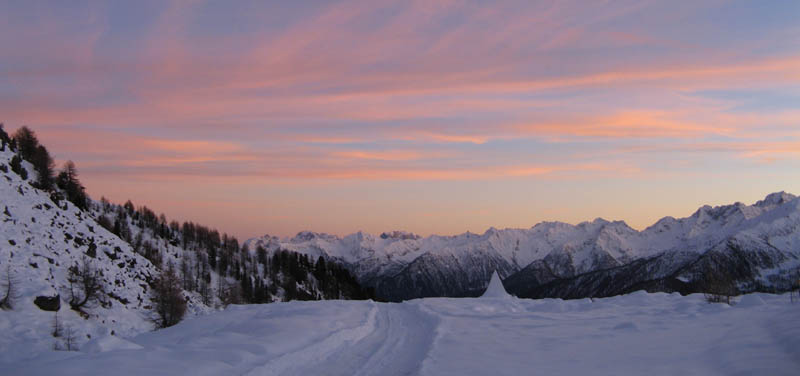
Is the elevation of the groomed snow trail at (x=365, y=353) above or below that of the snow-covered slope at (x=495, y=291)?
above

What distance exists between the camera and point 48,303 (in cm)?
5331

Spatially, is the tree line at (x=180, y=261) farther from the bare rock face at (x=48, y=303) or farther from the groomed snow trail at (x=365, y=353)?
the groomed snow trail at (x=365, y=353)

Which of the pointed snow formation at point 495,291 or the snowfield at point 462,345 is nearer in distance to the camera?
the snowfield at point 462,345

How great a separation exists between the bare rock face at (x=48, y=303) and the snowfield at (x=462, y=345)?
2890 cm

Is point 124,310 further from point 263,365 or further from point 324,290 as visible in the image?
point 324,290

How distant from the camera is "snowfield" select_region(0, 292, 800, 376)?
1828cm

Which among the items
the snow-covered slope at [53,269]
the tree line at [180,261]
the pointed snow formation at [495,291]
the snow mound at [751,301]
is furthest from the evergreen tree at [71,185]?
the snow mound at [751,301]

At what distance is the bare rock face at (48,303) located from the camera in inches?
2072

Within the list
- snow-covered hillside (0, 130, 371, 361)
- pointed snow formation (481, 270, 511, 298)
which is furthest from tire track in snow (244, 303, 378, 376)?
pointed snow formation (481, 270, 511, 298)

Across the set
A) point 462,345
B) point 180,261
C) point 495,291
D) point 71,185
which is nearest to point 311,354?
point 462,345

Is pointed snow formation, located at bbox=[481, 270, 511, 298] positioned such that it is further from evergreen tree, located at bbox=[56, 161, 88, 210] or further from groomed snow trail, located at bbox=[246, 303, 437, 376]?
evergreen tree, located at bbox=[56, 161, 88, 210]

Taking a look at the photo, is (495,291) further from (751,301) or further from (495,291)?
(751,301)

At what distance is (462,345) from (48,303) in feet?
156

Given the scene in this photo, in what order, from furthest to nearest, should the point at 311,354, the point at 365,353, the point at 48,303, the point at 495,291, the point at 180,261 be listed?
the point at 180,261, the point at 495,291, the point at 48,303, the point at 365,353, the point at 311,354
